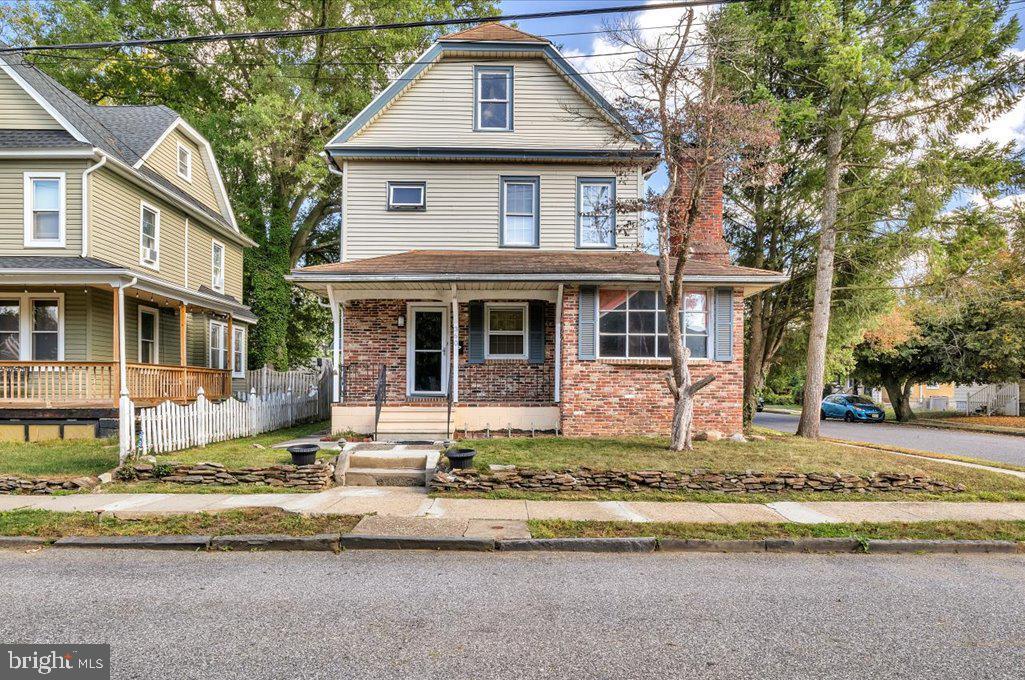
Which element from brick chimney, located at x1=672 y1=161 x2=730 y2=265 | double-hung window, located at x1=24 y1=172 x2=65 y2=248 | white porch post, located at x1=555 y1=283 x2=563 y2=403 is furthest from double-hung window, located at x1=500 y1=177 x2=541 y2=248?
double-hung window, located at x1=24 y1=172 x2=65 y2=248

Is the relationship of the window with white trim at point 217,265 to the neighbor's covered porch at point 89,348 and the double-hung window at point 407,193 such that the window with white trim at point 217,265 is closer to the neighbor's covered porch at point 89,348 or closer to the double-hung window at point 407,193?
the neighbor's covered porch at point 89,348

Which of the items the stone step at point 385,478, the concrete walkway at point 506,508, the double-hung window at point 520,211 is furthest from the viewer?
the double-hung window at point 520,211

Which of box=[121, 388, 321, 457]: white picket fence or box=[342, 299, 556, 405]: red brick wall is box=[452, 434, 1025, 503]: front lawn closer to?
box=[342, 299, 556, 405]: red brick wall

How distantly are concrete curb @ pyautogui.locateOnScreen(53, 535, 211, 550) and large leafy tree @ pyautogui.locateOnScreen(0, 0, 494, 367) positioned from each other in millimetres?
18278

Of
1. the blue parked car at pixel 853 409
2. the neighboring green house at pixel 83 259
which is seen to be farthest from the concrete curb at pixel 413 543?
the blue parked car at pixel 853 409

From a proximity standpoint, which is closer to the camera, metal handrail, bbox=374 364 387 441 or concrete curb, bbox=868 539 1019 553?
concrete curb, bbox=868 539 1019 553

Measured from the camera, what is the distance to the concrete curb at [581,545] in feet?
19.8

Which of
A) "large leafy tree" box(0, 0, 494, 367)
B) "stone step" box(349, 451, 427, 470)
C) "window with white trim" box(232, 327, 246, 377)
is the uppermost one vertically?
"large leafy tree" box(0, 0, 494, 367)

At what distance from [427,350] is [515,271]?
3.32 m

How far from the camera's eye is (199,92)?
25.6m

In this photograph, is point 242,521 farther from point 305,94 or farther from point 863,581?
point 305,94

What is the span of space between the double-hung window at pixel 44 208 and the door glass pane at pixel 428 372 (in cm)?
895

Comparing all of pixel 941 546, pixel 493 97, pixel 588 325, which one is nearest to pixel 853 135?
pixel 588 325

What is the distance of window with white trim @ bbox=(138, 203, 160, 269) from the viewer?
15961mm
